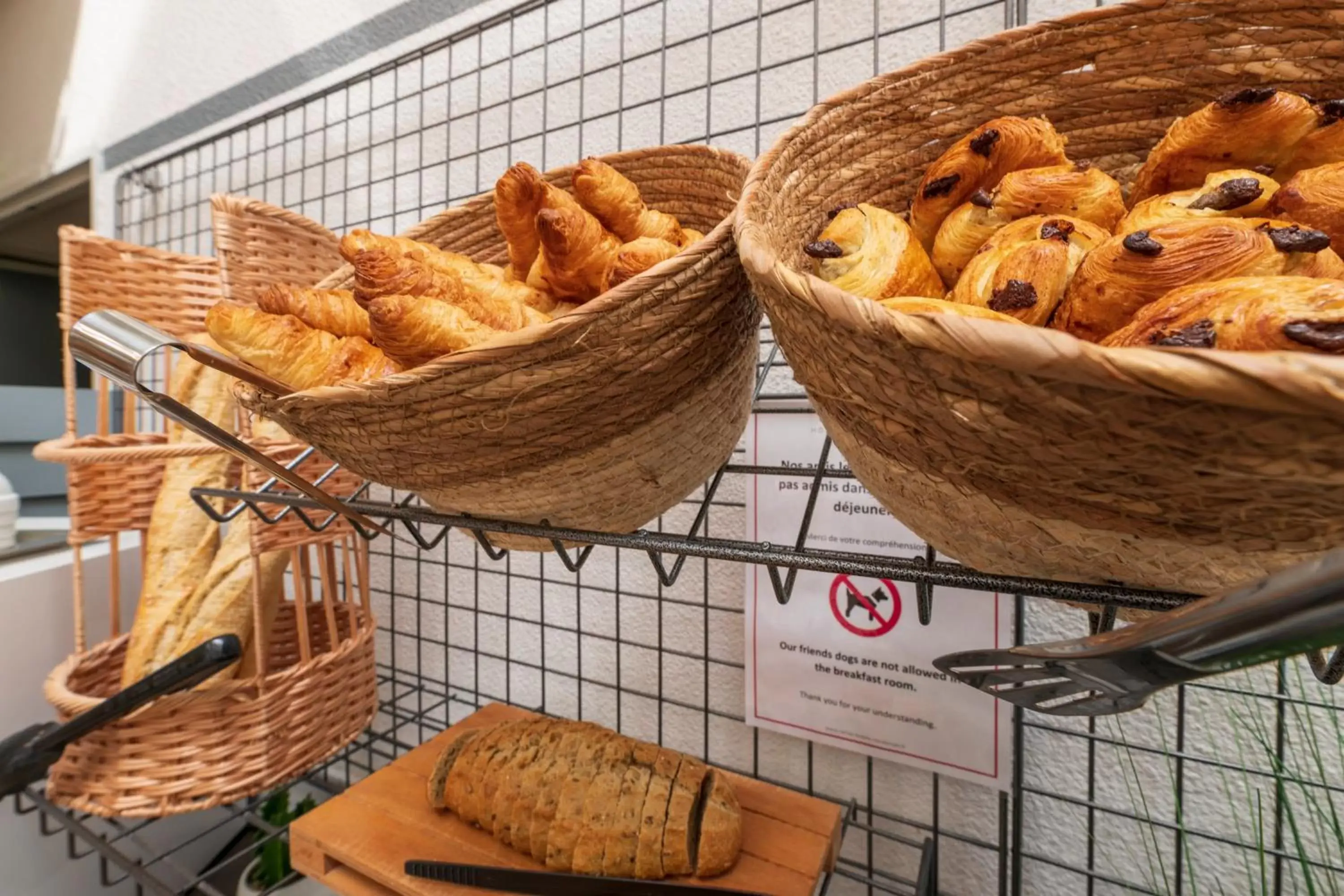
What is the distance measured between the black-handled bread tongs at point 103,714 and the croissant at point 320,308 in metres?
0.43

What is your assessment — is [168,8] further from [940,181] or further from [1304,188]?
[1304,188]

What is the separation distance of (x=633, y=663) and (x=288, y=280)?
0.66 metres

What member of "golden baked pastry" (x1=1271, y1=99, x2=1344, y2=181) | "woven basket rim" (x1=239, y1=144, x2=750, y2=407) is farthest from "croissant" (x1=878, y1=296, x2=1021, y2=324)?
"golden baked pastry" (x1=1271, y1=99, x2=1344, y2=181)

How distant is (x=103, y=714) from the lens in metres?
0.70

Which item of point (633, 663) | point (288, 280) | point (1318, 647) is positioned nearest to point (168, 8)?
point (288, 280)

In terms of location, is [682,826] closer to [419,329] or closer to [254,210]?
[419,329]

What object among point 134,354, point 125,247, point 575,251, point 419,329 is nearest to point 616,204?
point 575,251

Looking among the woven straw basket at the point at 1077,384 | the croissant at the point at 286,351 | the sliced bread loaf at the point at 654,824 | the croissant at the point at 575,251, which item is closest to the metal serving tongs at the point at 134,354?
the croissant at the point at 286,351

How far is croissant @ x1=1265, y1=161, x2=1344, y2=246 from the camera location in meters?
0.26

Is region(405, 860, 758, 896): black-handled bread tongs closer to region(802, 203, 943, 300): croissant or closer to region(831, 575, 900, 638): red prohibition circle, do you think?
region(831, 575, 900, 638): red prohibition circle

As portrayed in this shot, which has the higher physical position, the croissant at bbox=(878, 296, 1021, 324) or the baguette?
the croissant at bbox=(878, 296, 1021, 324)

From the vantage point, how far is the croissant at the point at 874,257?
318 millimetres

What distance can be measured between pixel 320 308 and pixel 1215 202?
19.3 inches

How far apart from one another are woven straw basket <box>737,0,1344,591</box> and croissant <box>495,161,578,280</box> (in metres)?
0.15
